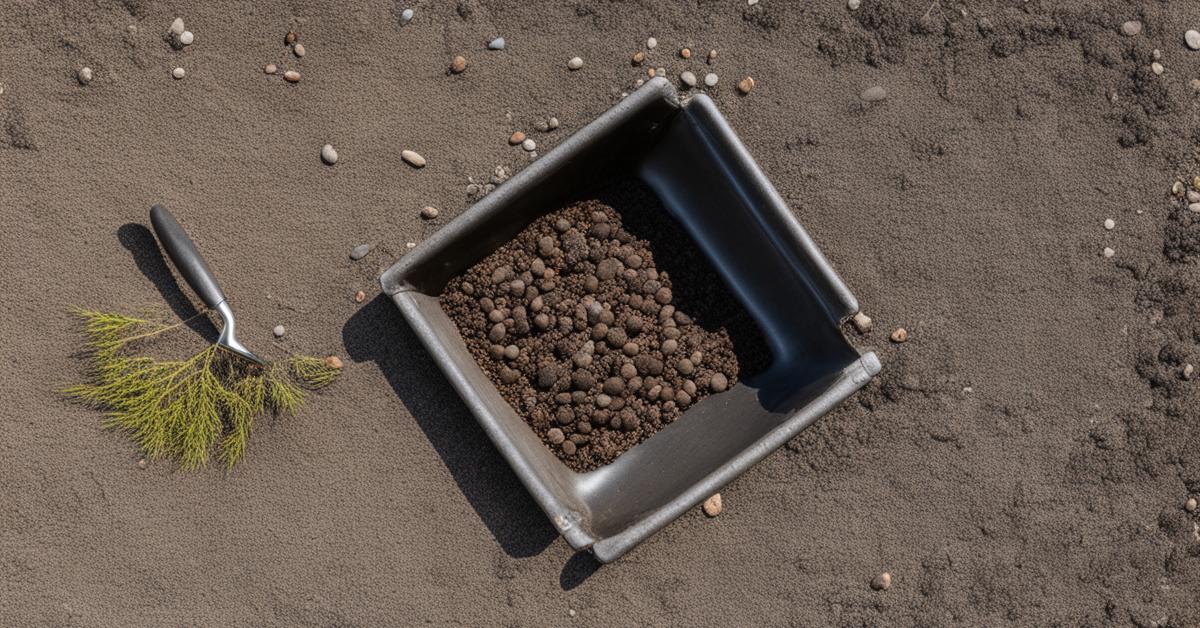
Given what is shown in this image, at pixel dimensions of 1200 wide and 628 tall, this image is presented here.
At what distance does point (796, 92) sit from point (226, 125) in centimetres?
146

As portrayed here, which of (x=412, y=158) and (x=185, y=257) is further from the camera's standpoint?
(x=412, y=158)

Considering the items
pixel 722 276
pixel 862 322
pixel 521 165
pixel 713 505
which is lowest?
pixel 713 505

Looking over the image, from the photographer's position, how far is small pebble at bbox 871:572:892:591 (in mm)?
2104

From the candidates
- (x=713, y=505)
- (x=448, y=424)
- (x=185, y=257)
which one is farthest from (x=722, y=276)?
(x=185, y=257)

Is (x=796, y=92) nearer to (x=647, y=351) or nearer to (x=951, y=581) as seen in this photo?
(x=647, y=351)

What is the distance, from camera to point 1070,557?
6.95 ft

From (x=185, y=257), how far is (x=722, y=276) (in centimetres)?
132

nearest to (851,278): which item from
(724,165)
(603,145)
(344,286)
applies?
(724,165)

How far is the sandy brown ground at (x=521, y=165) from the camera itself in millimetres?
2086

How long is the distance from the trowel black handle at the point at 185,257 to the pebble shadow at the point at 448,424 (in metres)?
0.32

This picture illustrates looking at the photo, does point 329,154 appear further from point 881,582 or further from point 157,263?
point 881,582

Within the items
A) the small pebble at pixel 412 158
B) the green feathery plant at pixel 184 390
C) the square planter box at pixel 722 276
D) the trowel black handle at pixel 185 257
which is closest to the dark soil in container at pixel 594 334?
the square planter box at pixel 722 276

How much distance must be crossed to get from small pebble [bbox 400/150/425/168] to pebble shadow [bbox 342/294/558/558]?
345 mm

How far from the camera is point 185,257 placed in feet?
6.49
